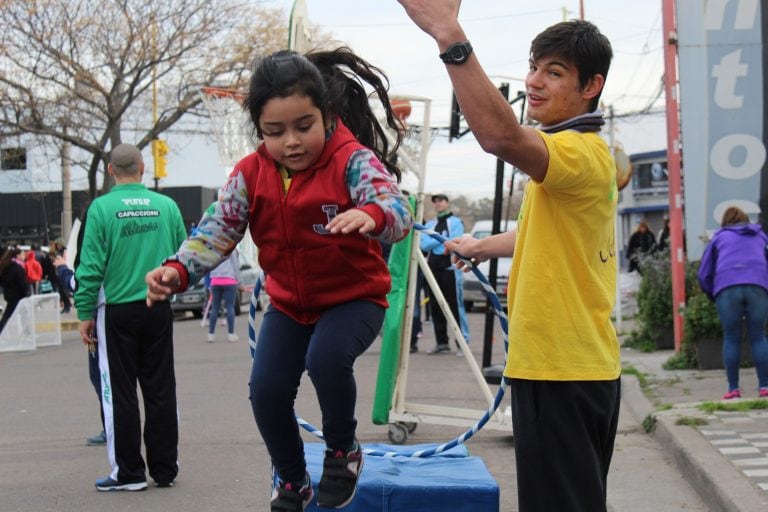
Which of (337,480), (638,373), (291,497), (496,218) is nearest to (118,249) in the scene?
(291,497)

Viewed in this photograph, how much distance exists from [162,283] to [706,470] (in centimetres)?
390

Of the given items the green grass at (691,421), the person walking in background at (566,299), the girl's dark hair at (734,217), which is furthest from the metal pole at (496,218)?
the person walking in background at (566,299)

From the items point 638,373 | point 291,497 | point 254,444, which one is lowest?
point 254,444

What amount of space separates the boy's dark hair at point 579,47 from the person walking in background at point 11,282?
54.2 feet

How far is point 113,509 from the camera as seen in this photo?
638 cm

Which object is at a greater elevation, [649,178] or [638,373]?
[649,178]

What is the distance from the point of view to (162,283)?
3945 millimetres

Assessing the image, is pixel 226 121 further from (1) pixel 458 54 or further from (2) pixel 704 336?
(1) pixel 458 54

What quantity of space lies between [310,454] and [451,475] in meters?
0.68

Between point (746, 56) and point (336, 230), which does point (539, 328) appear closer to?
point (336, 230)

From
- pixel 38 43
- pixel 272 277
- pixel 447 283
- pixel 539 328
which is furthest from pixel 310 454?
pixel 38 43

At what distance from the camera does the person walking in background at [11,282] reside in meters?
18.7

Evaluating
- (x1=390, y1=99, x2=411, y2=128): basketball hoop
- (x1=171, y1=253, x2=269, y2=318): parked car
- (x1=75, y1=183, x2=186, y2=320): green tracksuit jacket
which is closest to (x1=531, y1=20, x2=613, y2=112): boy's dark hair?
(x1=75, y1=183, x2=186, y2=320): green tracksuit jacket

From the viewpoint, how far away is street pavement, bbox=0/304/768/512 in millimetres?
6500
